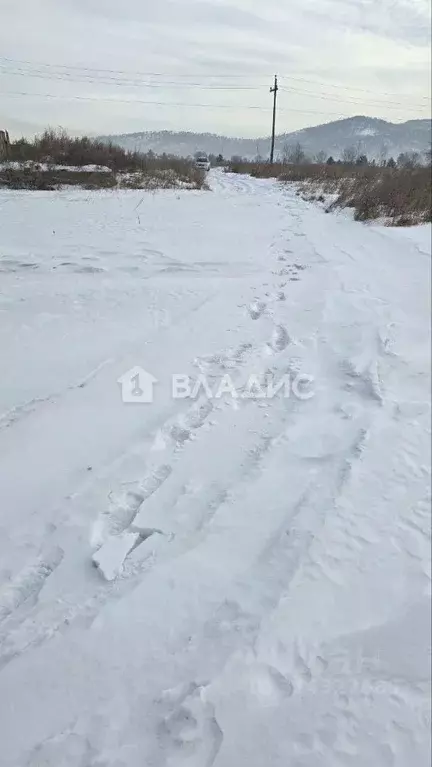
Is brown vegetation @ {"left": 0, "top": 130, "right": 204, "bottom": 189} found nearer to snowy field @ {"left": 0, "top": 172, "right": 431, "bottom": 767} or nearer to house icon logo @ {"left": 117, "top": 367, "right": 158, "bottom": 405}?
snowy field @ {"left": 0, "top": 172, "right": 431, "bottom": 767}

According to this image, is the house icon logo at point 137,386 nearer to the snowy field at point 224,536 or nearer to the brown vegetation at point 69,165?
the snowy field at point 224,536

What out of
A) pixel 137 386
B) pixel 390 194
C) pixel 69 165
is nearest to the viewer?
pixel 137 386

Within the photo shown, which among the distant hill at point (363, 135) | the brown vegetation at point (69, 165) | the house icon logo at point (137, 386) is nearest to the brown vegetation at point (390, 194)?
the distant hill at point (363, 135)

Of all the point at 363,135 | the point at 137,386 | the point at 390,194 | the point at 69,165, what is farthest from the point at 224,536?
the point at 69,165

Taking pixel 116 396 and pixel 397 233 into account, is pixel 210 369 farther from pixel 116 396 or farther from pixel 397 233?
pixel 397 233

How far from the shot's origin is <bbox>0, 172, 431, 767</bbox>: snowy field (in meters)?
1.24

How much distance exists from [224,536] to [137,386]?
4.11 ft

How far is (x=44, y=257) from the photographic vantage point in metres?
4.94

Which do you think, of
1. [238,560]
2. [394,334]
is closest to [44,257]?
[394,334]

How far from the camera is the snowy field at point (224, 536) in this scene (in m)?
1.24

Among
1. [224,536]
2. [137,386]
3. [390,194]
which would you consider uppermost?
[390,194]

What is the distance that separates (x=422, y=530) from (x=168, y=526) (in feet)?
2.91

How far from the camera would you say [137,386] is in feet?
9.16

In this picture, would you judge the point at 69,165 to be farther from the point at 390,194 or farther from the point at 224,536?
the point at 224,536
